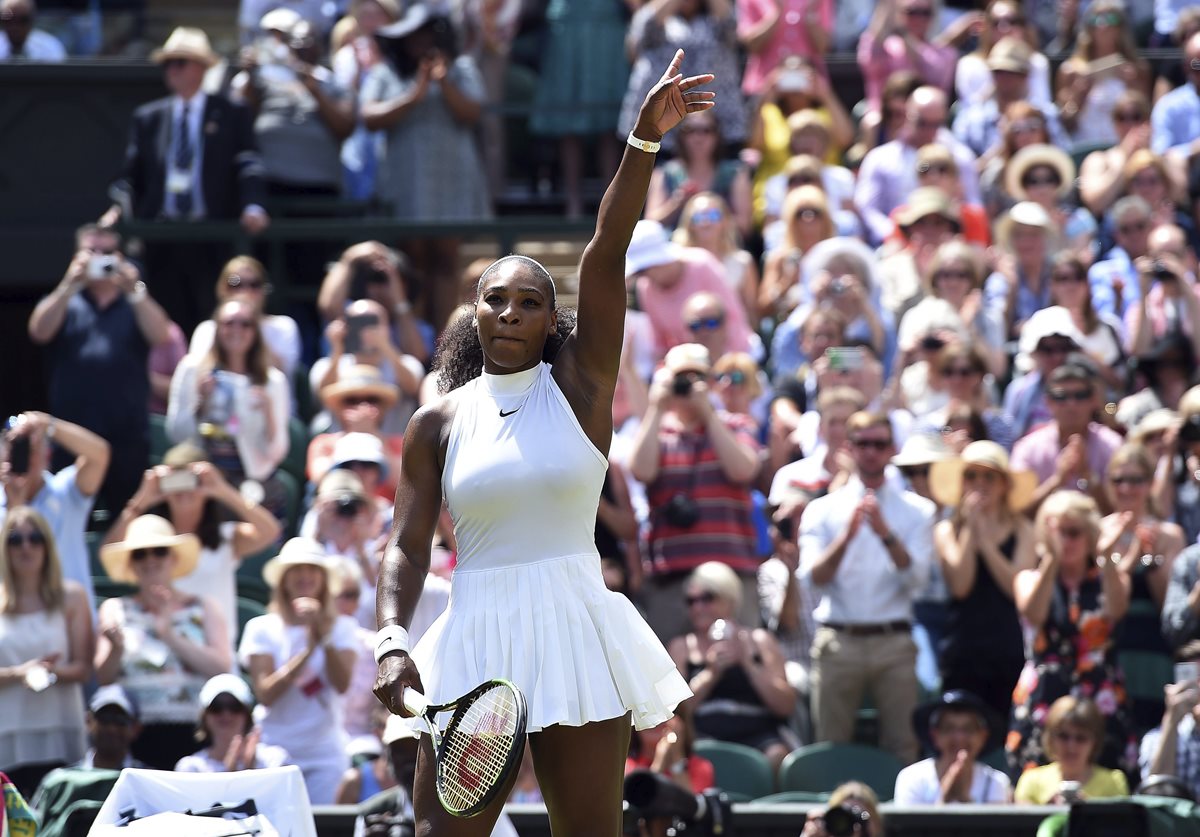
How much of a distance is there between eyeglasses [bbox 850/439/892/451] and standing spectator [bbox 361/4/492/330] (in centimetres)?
397

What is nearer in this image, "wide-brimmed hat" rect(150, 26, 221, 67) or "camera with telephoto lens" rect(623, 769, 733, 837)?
"camera with telephoto lens" rect(623, 769, 733, 837)

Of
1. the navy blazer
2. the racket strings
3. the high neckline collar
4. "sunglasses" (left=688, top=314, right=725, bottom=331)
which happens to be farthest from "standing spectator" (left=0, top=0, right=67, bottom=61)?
the racket strings

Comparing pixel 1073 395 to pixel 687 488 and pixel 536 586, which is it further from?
pixel 536 586

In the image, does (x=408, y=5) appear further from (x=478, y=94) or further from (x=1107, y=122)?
(x=1107, y=122)

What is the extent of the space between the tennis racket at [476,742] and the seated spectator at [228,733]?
395 centimetres

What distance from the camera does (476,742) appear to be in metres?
4.38

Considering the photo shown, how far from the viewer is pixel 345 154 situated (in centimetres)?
1352

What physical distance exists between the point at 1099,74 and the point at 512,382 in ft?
30.4

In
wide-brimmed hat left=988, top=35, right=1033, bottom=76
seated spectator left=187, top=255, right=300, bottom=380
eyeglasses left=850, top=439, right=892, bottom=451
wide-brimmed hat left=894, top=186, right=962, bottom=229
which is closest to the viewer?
eyeglasses left=850, top=439, right=892, bottom=451

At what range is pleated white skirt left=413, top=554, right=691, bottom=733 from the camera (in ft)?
15.2

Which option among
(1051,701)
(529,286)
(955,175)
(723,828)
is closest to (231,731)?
(723,828)

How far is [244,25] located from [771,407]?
5491 mm

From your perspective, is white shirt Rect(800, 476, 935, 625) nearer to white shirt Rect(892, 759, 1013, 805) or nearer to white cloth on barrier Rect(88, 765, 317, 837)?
white shirt Rect(892, 759, 1013, 805)

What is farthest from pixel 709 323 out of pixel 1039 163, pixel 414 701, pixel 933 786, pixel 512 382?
pixel 414 701
